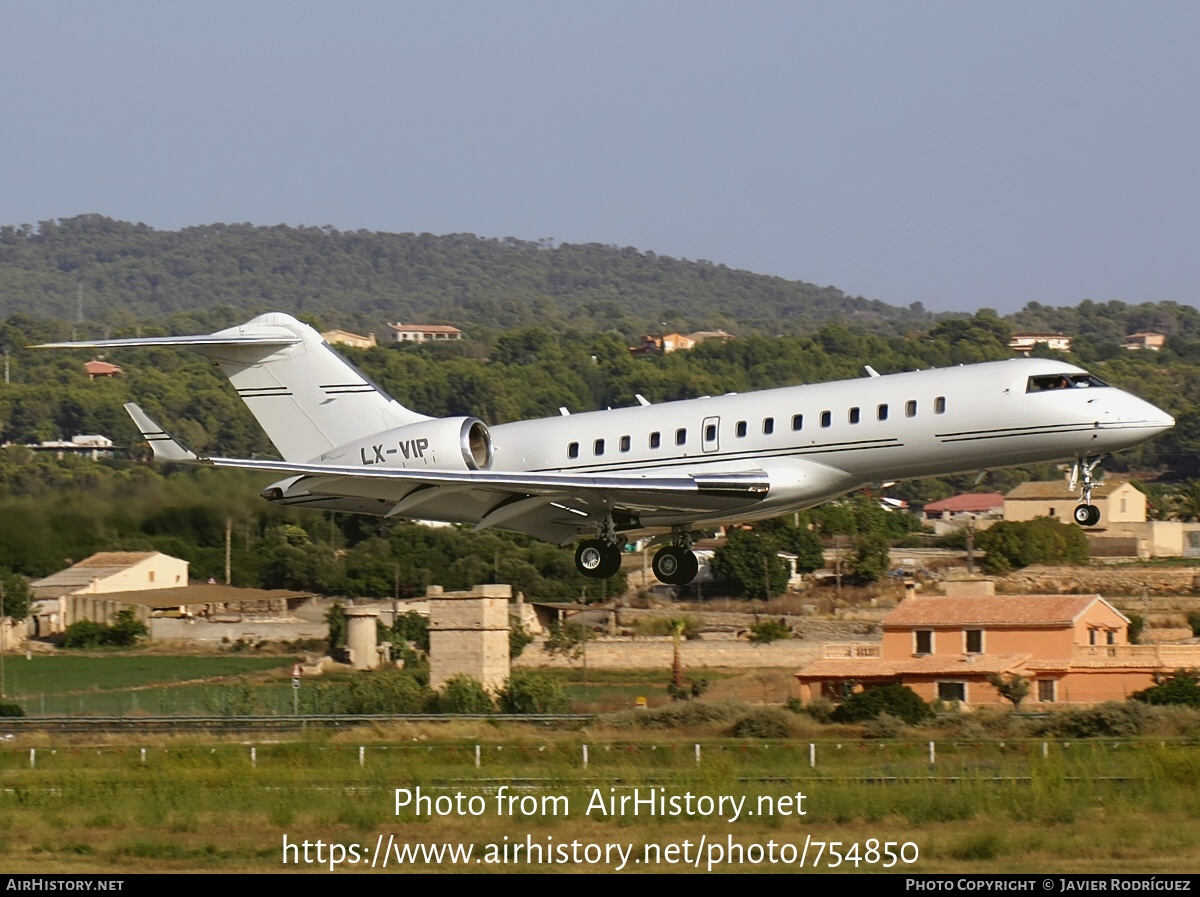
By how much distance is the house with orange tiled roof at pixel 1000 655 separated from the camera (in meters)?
38.7

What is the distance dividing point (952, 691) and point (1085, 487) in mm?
16306

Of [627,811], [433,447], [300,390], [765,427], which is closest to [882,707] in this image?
[765,427]

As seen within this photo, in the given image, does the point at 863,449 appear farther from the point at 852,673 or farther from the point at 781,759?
the point at 852,673

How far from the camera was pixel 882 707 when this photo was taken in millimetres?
33625

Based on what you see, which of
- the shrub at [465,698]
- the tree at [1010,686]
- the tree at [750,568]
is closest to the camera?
the tree at [1010,686]

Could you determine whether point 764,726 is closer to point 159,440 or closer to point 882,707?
point 882,707

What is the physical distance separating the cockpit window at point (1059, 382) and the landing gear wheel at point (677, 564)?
19.5 ft

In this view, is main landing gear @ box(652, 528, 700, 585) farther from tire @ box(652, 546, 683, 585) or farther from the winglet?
the winglet

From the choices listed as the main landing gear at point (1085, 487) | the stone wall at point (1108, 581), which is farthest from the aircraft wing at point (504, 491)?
the stone wall at point (1108, 581)

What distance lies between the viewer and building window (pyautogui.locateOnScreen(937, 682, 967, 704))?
38531 mm

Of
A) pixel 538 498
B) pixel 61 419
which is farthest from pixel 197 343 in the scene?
pixel 61 419

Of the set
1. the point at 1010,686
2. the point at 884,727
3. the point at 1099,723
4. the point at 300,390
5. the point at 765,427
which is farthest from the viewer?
the point at 1010,686

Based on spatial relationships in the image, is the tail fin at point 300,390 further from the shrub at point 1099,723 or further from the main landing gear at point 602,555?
the shrub at point 1099,723

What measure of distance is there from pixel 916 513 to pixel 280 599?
58578 millimetres
